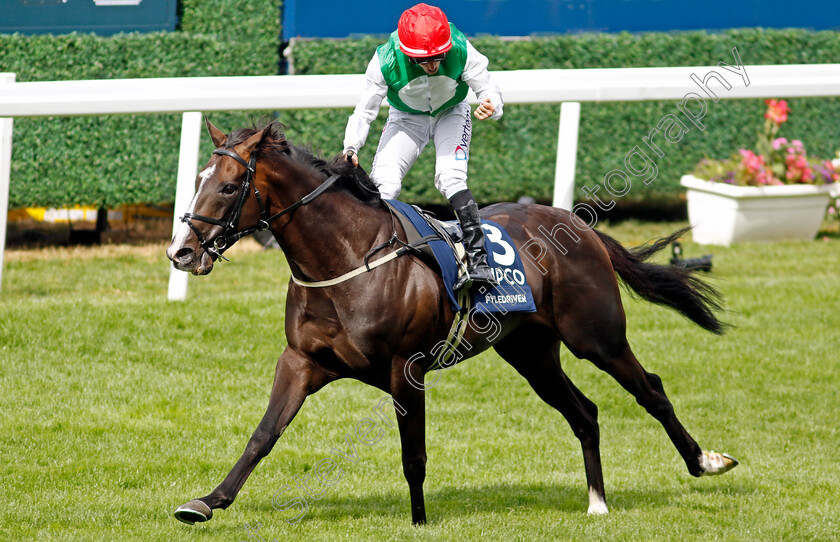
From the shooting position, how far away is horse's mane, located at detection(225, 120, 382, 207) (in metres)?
4.28

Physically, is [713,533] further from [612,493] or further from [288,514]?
[288,514]

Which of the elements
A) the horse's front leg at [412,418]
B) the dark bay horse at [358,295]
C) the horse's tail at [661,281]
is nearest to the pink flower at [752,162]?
the horse's tail at [661,281]

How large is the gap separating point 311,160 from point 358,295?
0.60m

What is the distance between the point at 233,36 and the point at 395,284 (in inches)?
243

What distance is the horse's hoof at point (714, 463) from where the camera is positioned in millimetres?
5355

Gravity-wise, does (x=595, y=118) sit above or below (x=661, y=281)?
below

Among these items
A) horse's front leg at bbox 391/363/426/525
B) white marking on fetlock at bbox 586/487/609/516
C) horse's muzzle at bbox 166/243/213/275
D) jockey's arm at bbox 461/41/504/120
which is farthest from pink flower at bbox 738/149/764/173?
horse's muzzle at bbox 166/243/213/275

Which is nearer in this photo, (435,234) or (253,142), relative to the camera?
(253,142)

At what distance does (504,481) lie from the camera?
5680mm

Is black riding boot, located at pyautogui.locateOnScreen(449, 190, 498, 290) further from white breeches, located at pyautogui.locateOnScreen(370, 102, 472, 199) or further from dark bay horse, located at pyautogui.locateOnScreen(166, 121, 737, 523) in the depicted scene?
dark bay horse, located at pyautogui.locateOnScreen(166, 121, 737, 523)

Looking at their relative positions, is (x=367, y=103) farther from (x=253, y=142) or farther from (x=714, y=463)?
(x=714, y=463)

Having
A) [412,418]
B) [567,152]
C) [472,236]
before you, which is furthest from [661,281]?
[567,152]

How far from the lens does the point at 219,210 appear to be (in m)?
4.09

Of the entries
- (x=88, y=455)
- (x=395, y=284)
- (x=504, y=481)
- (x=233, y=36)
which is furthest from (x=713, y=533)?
(x=233, y=36)
